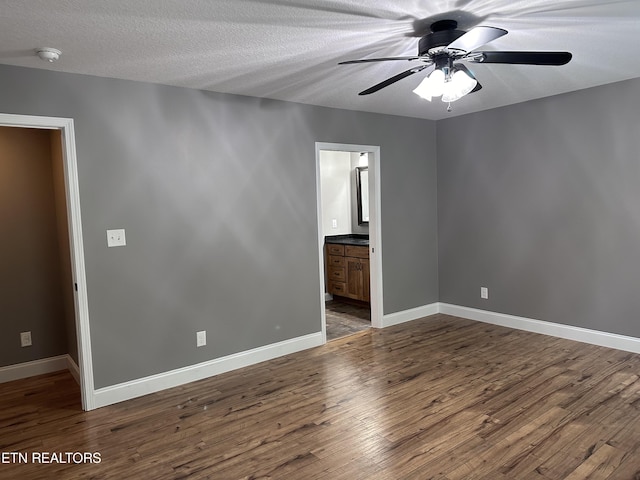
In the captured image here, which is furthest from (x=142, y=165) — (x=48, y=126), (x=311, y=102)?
(x=311, y=102)

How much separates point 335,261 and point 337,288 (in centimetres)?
38

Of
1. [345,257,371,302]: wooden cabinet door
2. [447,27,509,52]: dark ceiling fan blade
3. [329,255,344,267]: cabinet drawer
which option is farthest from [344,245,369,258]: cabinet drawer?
[447,27,509,52]: dark ceiling fan blade

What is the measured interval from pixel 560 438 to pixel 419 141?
3486mm

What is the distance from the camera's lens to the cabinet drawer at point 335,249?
5.82 metres

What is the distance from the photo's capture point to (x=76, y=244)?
2975 mm

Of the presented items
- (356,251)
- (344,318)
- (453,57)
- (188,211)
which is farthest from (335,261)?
(453,57)

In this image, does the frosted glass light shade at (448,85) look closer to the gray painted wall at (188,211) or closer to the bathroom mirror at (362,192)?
the gray painted wall at (188,211)

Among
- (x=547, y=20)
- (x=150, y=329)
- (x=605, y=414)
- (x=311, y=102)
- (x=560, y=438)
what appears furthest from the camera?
(x=311, y=102)

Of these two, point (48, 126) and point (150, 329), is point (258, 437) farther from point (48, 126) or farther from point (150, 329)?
point (48, 126)

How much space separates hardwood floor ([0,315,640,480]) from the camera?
2.32 m

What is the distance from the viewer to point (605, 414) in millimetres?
2750

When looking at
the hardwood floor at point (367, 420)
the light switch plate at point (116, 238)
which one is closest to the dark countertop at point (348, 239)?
the hardwood floor at point (367, 420)

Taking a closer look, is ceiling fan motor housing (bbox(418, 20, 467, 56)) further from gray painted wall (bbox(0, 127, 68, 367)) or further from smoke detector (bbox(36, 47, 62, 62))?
gray painted wall (bbox(0, 127, 68, 367))

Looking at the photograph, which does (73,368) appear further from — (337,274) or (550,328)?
(550,328)
